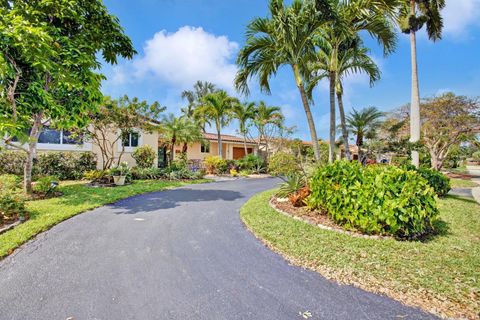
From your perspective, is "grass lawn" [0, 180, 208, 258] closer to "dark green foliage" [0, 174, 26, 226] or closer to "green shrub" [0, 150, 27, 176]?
"dark green foliage" [0, 174, 26, 226]

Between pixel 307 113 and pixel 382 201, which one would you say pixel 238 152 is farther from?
pixel 382 201

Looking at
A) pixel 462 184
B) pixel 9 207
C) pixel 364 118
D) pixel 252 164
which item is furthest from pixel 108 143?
pixel 462 184

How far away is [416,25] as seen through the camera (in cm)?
1145

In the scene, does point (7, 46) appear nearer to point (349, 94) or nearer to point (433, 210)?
point (433, 210)

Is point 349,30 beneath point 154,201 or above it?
above

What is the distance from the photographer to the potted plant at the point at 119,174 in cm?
1188

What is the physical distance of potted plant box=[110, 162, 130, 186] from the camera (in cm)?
1188

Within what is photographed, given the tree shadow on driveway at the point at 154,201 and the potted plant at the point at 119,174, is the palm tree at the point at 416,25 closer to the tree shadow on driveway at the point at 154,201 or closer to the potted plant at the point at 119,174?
the tree shadow on driveway at the point at 154,201

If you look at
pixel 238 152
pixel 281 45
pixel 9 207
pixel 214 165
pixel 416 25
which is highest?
pixel 416 25

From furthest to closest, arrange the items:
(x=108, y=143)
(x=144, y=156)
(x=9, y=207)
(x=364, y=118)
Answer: (x=364, y=118) → (x=144, y=156) → (x=108, y=143) → (x=9, y=207)

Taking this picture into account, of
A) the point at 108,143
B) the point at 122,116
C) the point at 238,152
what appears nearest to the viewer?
the point at 122,116

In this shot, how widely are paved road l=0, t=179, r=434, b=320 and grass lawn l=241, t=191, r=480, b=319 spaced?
0.27m

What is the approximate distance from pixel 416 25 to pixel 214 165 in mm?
16104

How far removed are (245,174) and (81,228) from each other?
14840mm
